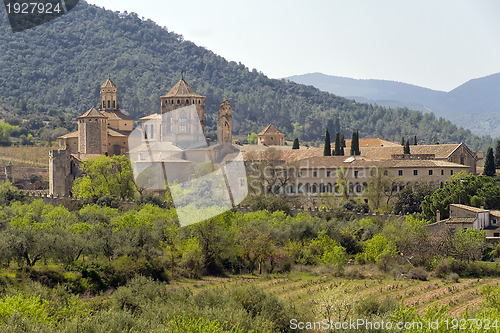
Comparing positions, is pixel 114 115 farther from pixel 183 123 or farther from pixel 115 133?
pixel 183 123

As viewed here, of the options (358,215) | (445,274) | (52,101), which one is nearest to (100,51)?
(52,101)

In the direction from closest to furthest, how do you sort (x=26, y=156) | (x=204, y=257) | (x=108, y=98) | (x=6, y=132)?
(x=204, y=257) < (x=108, y=98) < (x=26, y=156) < (x=6, y=132)

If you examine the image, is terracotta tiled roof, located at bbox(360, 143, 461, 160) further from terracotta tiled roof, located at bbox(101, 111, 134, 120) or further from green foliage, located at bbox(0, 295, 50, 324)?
green foliage, located at bbox(0, 295, 50, 324)

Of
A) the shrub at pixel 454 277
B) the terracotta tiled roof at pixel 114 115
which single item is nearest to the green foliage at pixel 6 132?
the terracotta tiled roof at pixel 114 115

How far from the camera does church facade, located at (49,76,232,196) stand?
69375 mm

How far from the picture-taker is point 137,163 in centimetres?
6856

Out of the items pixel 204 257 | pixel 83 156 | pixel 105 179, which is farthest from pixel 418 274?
pixel 83 156

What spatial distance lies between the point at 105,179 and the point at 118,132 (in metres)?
13.2

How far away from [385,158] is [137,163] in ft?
70.4

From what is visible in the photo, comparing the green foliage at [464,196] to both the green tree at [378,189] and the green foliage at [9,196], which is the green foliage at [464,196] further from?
the green foliage at [9,196]

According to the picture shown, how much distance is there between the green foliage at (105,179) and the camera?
6412 cm

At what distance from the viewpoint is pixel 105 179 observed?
65000 mm

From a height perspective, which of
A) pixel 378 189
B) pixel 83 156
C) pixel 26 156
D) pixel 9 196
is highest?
pixel 83 156

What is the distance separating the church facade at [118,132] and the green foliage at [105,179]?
258 cm
